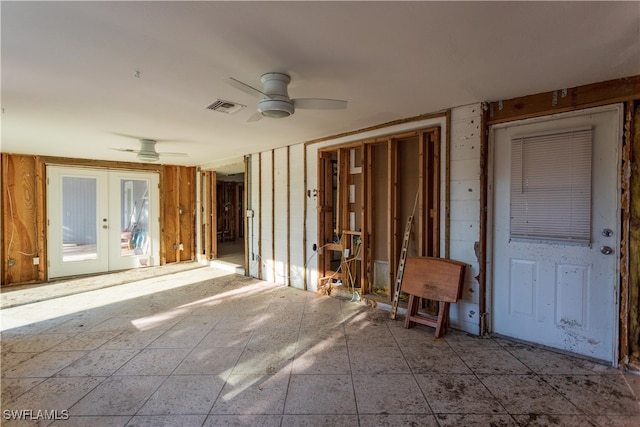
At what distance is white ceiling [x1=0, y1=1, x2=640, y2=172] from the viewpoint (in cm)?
167

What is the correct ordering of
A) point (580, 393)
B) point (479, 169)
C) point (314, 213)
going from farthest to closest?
point (314, 213) → point (479, 169) → point (580, 393)

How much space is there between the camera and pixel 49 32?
1.82 metres

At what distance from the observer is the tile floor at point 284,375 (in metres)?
2.01

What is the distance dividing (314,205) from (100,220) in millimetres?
4708

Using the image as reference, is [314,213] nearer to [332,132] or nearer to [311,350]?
[332,132]

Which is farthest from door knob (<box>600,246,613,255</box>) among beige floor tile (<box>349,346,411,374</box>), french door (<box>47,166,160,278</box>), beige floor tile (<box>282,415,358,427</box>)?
french door (<box>47,166,160,278</box>)

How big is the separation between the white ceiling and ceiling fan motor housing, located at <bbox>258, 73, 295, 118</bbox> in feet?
0.34

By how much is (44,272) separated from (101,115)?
13.8 feet

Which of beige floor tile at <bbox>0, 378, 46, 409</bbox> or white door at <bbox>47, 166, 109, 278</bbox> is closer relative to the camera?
beige floor tile at <bbox>0, 378, 46, 409</bbox>

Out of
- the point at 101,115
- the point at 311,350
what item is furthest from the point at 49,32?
the point at 311,350

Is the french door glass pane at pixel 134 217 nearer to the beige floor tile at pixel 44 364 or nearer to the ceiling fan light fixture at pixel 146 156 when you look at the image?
the ceiling fan light fixture at pixel 146 156

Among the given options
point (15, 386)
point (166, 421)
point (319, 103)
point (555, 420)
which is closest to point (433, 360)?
point (555, 420)

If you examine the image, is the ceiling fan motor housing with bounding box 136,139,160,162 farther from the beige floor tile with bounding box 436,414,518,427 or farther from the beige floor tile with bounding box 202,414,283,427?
the beige floor tile with bounding box 436,414,518,427

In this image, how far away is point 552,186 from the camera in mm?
2896
